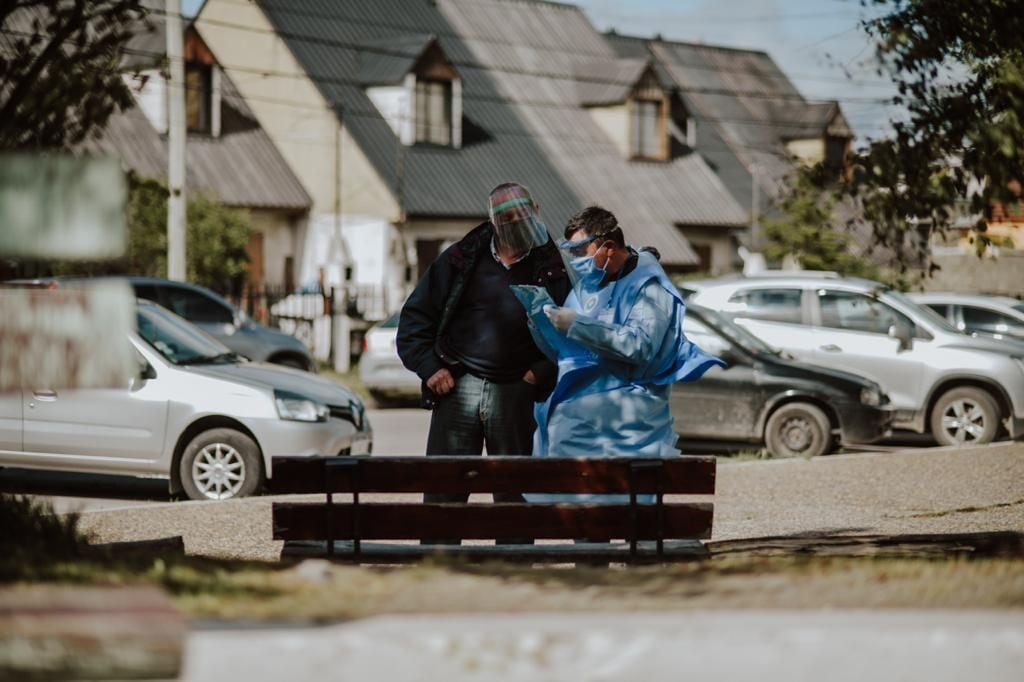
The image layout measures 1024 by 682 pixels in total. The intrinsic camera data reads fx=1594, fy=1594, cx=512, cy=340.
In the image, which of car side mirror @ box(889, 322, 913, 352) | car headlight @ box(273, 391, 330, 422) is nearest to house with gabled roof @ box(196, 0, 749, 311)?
car side mirror @ box(889, 322, 913, 352)

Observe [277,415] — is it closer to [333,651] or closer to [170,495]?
[170,495]

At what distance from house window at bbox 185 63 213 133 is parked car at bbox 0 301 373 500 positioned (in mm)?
23376

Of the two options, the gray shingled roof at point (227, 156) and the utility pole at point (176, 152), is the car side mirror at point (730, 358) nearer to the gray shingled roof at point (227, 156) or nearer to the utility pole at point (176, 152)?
the utility pole at point (176, 152)

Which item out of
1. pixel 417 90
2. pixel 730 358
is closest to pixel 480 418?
pixel 730 358

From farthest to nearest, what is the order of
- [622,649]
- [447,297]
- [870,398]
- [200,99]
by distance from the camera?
[200,99], [870,398], [447,297], [622,649]

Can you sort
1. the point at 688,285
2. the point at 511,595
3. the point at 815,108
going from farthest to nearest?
the point at 815,108 < the point at 688,285 < the point at 511,595

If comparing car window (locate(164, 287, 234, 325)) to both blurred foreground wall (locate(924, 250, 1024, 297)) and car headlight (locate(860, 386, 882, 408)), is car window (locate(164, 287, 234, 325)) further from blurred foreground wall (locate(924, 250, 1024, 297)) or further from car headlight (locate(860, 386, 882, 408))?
blurred foreground wall (locate(924, 250, 1024, 297))

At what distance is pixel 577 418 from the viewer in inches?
280

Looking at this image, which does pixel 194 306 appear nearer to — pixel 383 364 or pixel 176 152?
pixel 383 364

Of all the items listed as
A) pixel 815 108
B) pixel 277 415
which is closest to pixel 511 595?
pixel 277 415

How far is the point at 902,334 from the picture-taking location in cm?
1672

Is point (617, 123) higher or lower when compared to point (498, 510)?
higher

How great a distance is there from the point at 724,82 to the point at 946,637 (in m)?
47.1

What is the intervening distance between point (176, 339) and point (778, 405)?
5.79 meters
